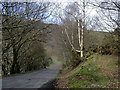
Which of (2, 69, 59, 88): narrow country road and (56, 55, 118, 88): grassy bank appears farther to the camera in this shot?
(2, 69, 59, 88): narrow country road

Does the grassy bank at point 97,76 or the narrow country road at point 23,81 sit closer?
the grassy bank at point 97,76

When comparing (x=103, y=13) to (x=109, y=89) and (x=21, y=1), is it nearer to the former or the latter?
(x=109, y=89)

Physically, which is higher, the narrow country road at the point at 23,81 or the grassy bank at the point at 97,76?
the grassy bank at the point at 97,76

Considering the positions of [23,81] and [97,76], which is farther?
[23,81]

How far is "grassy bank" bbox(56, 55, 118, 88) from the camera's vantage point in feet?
21.3

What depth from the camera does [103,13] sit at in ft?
26.2

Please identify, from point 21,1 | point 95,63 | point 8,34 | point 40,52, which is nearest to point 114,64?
point 95,63

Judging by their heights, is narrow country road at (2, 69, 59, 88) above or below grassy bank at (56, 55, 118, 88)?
below

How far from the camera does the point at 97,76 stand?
7.86m

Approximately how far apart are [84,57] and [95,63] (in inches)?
106

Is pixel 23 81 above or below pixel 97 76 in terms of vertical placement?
below

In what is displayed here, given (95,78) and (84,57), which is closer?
(95,78)

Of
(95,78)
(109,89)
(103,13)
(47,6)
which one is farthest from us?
A: (47,6)

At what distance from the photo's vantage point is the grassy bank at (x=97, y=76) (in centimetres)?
649
